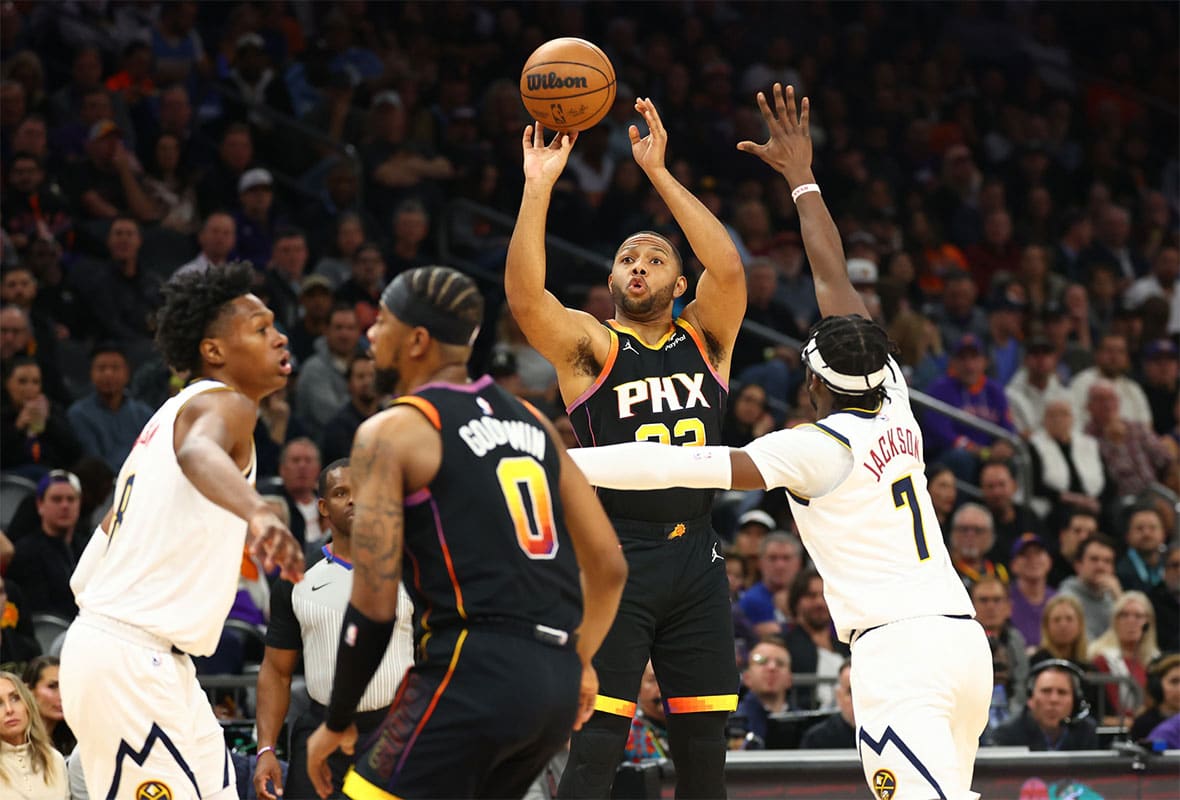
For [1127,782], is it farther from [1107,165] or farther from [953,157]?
[1107,165]

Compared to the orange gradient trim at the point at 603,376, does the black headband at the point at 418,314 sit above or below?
below

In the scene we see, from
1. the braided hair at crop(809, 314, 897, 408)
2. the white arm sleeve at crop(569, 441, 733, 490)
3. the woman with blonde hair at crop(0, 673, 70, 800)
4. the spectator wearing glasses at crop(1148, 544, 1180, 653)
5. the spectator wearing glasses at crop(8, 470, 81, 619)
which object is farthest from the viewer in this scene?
the spectator wearing glasses at crop(1148, 544, 1180, 653)

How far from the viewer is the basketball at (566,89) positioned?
7.32 m

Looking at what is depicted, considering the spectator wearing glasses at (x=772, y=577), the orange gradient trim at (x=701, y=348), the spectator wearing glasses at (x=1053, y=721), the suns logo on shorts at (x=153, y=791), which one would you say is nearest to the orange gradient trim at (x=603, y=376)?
the orange gradient trim at (x=701, y=348)

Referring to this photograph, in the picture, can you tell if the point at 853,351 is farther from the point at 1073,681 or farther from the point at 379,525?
the point at 1073,681

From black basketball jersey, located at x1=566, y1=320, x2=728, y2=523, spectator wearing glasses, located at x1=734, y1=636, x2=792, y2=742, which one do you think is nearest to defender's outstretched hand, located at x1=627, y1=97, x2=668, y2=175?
black basketball jersey, located at x1=566, y1=320, x2=728, y2=523

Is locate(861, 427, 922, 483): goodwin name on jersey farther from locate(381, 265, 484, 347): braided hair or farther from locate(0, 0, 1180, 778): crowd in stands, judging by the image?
locate(0, 0, 1180, 778): crowd in stands

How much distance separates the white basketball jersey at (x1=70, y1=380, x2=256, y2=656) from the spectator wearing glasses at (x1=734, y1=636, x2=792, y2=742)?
505 centimetres

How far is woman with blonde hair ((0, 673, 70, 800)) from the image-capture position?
742 cm

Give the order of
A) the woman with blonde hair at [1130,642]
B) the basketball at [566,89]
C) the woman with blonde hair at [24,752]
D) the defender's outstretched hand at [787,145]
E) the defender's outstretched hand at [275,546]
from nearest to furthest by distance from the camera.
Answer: the defender's outstretched hand at [275,546] → the basketball at [566,89] → the woman with blonde hair at [24,752] → the defender's outstretched hand at [787,145] → the woman with blonde hair at [1130,642]

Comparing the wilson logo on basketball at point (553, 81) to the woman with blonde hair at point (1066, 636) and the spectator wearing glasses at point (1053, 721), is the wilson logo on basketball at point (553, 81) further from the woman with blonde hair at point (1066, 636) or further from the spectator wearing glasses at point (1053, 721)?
the woman with blonde hair at point (1066, 636)

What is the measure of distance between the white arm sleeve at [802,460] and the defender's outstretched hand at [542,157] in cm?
158

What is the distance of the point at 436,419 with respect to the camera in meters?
4.66

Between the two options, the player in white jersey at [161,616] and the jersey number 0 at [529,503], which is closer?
the jersey number 0 at [529,503]
